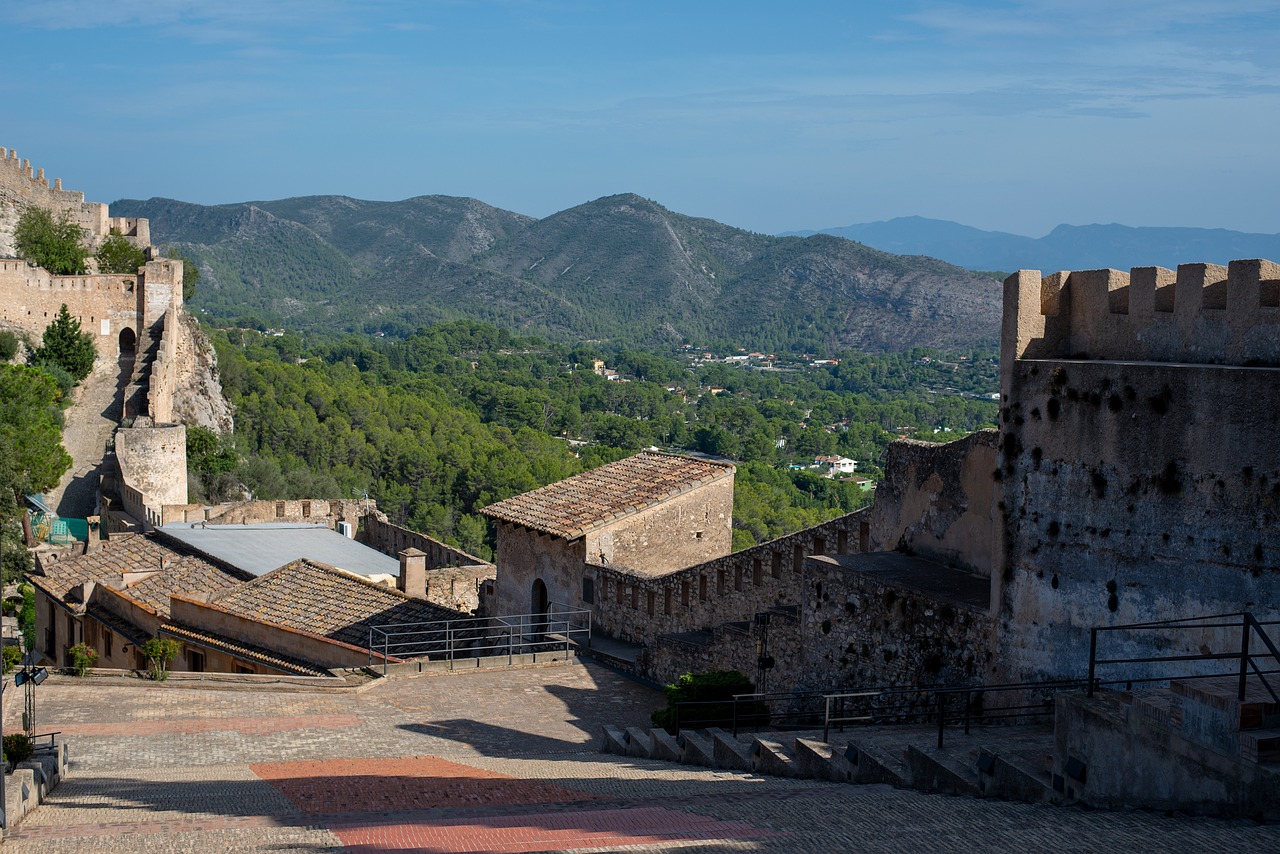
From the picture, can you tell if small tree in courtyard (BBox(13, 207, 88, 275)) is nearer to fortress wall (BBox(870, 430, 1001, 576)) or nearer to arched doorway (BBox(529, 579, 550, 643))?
arched doorway (BBox(529, 579, 550, 643))

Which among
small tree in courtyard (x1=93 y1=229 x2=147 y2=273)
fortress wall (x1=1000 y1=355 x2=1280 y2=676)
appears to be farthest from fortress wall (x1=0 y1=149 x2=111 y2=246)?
fortress wall (x1=1000 y1=355 x2=1280 y2=676)

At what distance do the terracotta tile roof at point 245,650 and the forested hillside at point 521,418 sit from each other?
23290mm

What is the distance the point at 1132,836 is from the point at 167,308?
45138 mm

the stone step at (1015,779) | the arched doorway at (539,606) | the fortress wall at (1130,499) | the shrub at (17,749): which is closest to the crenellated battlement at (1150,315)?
the fortress wall at (1130,499)

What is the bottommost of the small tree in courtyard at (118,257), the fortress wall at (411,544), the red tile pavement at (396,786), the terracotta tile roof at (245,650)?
the terracotta tile roof at (245,650)

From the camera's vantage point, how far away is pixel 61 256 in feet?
160

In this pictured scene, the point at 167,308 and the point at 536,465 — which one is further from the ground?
the point at 167,308

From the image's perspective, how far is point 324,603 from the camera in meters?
20.1

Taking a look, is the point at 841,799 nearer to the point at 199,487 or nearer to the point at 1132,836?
the point at 1132,836

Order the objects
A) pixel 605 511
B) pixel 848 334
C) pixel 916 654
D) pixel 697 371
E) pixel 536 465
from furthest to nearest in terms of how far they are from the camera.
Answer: pixel 848 334, pixel 697 371, pixel 536 465, pixel 605 511, pixel 916 654

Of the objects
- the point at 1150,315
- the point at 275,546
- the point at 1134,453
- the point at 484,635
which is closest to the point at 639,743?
the point at 1134,453

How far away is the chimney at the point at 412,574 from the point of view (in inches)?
906

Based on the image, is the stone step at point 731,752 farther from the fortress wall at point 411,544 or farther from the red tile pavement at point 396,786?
the fortress wall at point 411,544

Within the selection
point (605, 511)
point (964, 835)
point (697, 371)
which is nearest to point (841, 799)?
point (964, 835)
